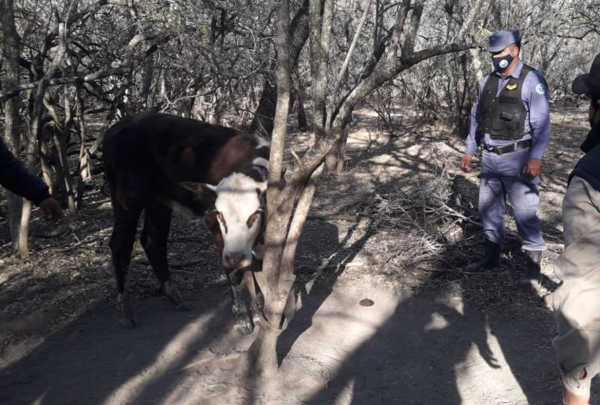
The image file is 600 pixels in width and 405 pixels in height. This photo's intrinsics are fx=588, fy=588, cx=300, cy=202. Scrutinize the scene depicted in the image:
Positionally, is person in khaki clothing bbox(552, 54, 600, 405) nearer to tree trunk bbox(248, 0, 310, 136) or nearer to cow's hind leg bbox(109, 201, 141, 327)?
cow's hind leg bbox(109, 201, 141, 327)

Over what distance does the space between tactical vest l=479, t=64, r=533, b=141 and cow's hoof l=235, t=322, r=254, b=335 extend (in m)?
2.70

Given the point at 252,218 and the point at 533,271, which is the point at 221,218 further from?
the point at 533,271

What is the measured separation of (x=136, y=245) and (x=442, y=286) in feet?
11.2

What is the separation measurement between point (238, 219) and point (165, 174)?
122 centimetres

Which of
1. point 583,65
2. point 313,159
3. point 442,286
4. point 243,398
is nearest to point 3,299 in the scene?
point 243,398

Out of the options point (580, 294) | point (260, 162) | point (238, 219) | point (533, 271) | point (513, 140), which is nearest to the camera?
point (580, 294)

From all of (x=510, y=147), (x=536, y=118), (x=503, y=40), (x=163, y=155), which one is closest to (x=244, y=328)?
(x=163, y=155)

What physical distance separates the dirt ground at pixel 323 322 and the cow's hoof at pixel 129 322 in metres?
0.09

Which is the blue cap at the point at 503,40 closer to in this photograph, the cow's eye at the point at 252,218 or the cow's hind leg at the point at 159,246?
the cow's eye at the point at 252,218

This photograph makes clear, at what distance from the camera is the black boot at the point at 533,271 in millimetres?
5254

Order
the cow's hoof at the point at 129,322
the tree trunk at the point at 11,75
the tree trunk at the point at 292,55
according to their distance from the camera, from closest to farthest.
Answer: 1. the cow's hoof at the point at 129,322
2. the tree trunk at the point at 11,75
3. the tree trunk at the point at 292,55

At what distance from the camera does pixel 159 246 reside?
5.30 meters

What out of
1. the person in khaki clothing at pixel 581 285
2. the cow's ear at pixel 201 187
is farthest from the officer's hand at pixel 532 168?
the cow's ear at pixel 201 187

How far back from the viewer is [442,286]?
5520 millimetres
